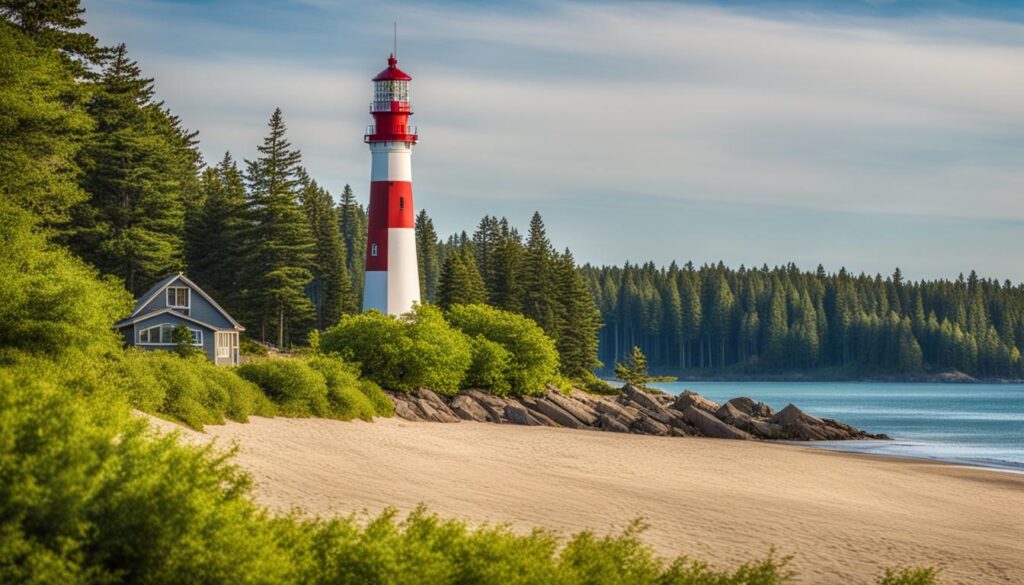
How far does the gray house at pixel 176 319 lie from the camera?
5359cm

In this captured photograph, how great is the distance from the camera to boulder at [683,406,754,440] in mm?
53531

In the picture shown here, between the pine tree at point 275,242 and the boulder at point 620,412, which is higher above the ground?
the pine tree at point 275,242

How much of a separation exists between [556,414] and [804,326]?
4929 inches

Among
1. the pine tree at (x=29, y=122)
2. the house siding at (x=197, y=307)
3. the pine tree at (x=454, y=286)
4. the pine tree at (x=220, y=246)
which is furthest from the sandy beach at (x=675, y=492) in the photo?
the pine tree at (x=454, y=286)

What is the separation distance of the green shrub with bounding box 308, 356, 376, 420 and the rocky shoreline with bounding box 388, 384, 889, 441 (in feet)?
16.4

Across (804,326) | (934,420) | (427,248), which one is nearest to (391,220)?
(934,420)

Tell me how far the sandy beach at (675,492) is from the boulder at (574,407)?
1149cm

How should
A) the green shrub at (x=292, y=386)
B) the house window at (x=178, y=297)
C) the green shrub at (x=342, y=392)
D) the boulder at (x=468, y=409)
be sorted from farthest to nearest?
the house window at (x=178, y=297) → the boulder at (x=468, y=409) → the green shrub at (x=342, y=392) → the green shrub at (x=292, y=386)

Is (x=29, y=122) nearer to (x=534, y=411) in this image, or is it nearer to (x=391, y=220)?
(x=391, y=220)

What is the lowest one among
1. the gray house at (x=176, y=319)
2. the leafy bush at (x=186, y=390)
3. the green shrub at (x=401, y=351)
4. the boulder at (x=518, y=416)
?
the boulder at (x=518, y=416)

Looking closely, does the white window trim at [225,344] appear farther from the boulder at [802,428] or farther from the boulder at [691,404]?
the boulder at [802,428]

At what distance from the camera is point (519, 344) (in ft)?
193

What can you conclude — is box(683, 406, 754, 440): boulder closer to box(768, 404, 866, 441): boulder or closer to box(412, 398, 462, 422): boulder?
box(768, 404, 866, 441): boulder

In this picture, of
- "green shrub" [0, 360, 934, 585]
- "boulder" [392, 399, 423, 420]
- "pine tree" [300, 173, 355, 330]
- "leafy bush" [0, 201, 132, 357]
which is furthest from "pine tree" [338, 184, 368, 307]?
"green shrub" [0, 360, 934, 585]
